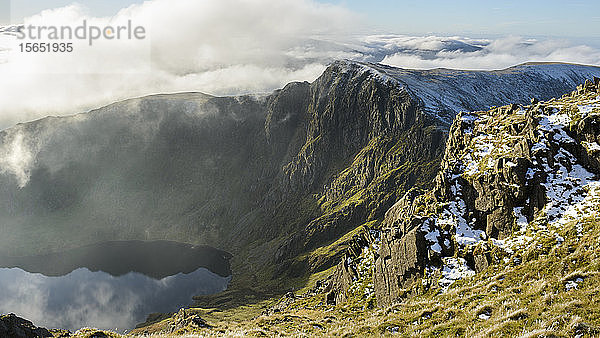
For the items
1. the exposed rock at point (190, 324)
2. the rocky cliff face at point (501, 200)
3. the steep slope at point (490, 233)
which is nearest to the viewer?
the steep slope at point (490, 233)

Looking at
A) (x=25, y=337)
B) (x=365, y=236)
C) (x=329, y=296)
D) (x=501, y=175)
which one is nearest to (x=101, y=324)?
(x=329, y=296)

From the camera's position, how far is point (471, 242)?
57781 mm

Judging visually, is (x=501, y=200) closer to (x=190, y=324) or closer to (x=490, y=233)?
(x=490, y=233)

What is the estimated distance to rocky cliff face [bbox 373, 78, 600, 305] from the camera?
53.0 meters

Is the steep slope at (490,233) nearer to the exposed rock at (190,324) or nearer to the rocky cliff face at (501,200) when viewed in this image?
the rocky cliff face at (501,200)

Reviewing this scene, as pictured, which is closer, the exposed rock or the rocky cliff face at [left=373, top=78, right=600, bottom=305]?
the rocky cliff face at [left=373, top=78, right=600, bottom=305]

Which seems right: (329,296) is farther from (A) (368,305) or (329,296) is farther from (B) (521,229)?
(B) (521,229)

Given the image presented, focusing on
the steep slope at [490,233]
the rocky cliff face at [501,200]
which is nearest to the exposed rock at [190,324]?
the steep slope at [490,233]

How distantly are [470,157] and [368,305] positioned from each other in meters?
38.9

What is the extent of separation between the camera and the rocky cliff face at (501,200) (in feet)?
174

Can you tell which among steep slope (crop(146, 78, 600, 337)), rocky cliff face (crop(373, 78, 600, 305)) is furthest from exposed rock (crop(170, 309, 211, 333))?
rocky cliff face (crop(373, 78, 600, 305))

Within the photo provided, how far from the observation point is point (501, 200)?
59750mm

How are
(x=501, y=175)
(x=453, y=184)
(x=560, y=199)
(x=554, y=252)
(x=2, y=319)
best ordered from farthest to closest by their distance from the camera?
(x=453, y=184) → (x=501, y=175) → (x=560, y=199) → (x=554, y=252) → (x=2, y=319)

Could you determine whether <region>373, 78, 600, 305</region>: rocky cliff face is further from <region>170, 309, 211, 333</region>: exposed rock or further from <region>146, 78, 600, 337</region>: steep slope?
<region>170, 309, 211, 333</region>: exposed rock
